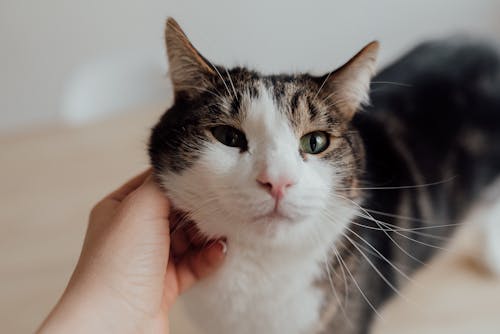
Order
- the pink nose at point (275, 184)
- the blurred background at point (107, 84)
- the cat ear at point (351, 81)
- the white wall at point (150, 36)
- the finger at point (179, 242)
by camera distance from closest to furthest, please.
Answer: the pink nose at point (275, 184) → the cat ear at point (351, 81) → the finger at point (179, 242) → the blurred background at point (107, 84) → the white wall at point (150, 36)

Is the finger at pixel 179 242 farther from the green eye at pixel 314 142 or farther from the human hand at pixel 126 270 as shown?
the green eye at pixel 314 142

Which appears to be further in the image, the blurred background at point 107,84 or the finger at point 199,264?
the blurred background at point 107,84

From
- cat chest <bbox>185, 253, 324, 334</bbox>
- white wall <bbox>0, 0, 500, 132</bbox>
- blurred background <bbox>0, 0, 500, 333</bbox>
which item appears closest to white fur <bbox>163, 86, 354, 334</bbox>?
cat chest <bbox>185, 253, 324, 334</bbox>

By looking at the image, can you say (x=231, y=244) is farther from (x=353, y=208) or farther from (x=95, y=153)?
(x=95, y=153)

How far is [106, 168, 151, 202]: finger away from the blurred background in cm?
37

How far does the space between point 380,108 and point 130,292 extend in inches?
26.9

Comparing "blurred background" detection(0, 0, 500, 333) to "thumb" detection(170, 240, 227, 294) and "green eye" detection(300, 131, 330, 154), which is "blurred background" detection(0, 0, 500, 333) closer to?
"thumb" detection(170, 240, 227, 294)

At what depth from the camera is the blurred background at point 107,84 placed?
4.30 feet

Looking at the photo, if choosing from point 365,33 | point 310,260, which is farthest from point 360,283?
point 365,33

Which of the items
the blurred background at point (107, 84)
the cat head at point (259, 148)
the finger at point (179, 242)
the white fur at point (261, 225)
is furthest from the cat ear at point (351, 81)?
the blurred background at point (107, 84)

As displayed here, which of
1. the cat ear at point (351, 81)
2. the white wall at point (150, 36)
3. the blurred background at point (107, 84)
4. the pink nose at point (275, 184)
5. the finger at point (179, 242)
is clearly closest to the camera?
the pink nose at point (275, 184)

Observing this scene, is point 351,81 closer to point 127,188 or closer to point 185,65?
point 185,65

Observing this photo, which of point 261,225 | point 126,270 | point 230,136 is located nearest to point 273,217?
point 261,225

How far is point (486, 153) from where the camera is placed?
113 cm
